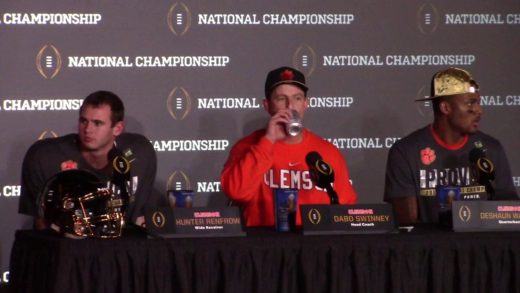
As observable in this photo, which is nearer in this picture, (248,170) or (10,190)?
(248,170)

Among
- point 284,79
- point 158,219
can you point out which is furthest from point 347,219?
point 284,79

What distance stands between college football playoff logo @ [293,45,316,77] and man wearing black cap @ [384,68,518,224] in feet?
4.01

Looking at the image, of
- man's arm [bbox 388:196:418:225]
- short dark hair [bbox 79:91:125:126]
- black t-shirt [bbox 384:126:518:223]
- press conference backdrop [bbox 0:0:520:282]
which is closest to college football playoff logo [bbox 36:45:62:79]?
→ press conference backdrop [bbox 0:0:520:282]

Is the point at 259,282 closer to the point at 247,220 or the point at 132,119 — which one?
the point at 247,220

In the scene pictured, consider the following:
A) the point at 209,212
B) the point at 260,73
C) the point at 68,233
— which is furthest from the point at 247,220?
the point at 260,73

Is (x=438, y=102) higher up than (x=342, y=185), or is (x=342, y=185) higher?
(x=438, y=102)

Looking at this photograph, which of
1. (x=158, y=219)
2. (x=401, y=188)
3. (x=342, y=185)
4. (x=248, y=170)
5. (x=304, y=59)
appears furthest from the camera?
(x=304, y=59)

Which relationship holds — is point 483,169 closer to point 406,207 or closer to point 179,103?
point 406,207

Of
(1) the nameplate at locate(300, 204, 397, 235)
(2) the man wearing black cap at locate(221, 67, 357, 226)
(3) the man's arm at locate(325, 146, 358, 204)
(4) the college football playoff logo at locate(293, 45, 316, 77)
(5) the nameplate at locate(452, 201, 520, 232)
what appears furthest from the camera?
(4) the college football playoff logo at locate(293, 45, 316, 77)

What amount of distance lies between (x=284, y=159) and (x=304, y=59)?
1.61m

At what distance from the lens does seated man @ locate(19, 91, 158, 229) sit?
4977 mm

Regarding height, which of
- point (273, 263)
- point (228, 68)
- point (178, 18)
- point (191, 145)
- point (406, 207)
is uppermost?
point (178, 18)

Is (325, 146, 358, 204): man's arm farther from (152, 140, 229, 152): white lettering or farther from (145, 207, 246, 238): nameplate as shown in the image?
(152, 140, 229, 152): white lettering

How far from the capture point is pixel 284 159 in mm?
4910
